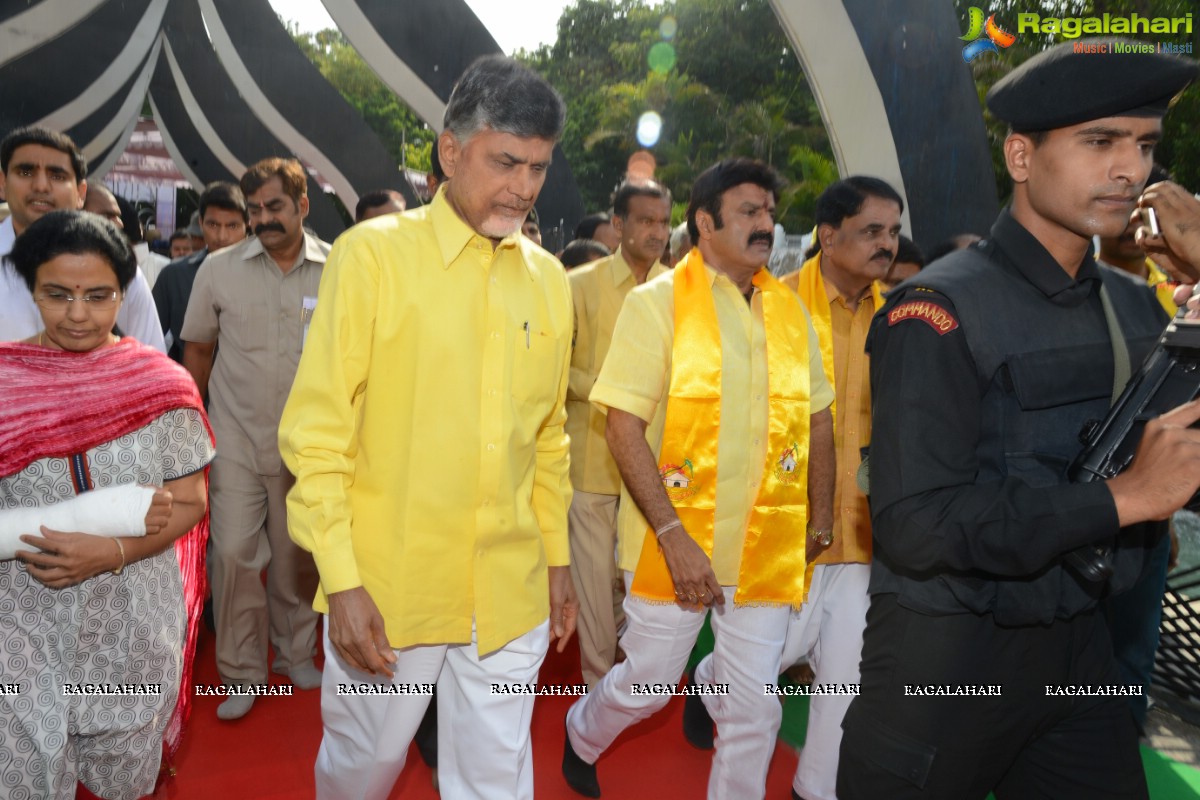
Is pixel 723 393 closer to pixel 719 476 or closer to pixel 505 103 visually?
pixel 719 476

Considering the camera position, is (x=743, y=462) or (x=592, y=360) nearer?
(x=743, y=462)

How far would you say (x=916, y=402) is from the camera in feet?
6.58

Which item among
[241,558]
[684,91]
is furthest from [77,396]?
[684,91]

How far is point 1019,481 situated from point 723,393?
1556 mm

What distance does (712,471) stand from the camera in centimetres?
343

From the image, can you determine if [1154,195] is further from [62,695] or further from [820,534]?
[62,695]

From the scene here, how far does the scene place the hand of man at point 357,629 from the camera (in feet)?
7.95

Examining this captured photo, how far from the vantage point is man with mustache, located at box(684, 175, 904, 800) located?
367cm

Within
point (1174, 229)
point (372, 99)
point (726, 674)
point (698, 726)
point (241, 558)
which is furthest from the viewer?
point (372, 99)

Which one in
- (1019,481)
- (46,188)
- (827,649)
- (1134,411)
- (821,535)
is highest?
(46,188)

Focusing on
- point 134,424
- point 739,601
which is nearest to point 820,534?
point 739,601

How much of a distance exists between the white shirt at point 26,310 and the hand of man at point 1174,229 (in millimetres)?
2847

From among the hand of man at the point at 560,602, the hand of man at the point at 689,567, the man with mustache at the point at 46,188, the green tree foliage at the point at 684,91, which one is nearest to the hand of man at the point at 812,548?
the hand of man at the point at 689,567

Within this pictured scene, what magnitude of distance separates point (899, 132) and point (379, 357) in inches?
232
